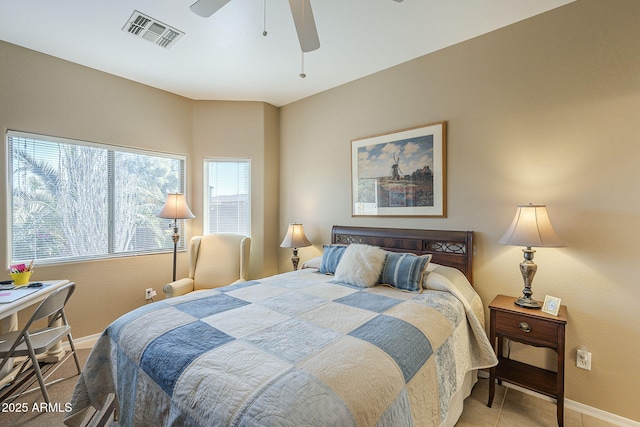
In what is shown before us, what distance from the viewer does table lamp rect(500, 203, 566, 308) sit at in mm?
1851

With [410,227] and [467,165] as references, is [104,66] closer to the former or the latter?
[410,227]

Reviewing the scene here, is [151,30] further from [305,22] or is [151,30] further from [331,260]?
[331,260]

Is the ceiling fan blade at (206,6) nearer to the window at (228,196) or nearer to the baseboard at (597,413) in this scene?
the window at (228,196)

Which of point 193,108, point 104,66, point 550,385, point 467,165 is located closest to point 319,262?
point 467,165

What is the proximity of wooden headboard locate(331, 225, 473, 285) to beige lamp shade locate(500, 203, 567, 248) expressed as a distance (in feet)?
1.43

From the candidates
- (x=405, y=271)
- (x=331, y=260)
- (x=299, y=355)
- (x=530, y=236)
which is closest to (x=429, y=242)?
(x=405, y=271)

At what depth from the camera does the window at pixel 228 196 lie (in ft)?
12.7

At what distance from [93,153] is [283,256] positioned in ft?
8.30

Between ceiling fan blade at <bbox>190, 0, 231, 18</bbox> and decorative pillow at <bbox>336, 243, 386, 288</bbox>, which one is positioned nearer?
ceiling fan blade at <bbox>190, 0, 231, 18</bbox>

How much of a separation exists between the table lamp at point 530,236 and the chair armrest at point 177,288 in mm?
3033

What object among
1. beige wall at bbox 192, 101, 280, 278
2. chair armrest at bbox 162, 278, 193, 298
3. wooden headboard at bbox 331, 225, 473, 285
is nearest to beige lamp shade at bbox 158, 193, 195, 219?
beige wall at bbox 192, 101, 280, 278

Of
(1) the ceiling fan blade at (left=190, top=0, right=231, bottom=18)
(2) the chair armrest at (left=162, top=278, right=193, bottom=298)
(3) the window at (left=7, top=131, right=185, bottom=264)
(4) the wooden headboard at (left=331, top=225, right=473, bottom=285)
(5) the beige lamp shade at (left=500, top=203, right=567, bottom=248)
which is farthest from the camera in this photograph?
(2) the chair armrest at (left=162, top=278, right=193, bottom=298)

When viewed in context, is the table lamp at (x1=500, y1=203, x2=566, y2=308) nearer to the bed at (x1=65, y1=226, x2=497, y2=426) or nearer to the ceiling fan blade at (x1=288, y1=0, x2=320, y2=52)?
the bed at (x1=65, y1=226, x2=497, y2=426)

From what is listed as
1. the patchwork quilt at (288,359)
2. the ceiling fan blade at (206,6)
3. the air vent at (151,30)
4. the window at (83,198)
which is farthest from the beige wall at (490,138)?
the ceiling fan blade at (206,6)
